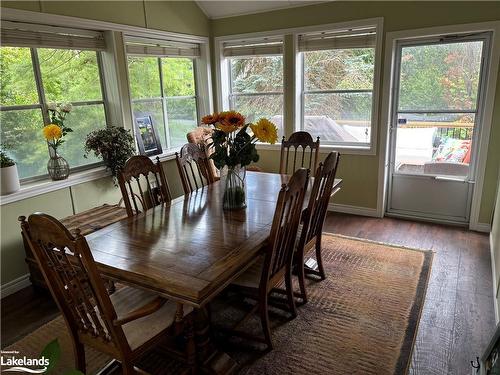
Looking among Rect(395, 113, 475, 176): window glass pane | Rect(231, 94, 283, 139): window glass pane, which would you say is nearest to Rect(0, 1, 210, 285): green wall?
Rect(231, 94, 283, 139): window glass pane

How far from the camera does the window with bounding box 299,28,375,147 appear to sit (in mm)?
3989

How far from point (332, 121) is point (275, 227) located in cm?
285

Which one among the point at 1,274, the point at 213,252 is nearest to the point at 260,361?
the point at 213,252

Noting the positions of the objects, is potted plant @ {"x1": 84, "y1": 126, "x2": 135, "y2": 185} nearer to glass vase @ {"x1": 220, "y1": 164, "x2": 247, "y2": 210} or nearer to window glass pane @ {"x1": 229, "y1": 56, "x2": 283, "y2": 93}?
glass vase @ {"x1": 220, "y1": 164, "x2": 247, "y2": 210}

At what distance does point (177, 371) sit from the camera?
2033mm

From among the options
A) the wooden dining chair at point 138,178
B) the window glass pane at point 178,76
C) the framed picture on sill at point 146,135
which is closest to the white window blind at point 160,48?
the window glass pane at point 178,76

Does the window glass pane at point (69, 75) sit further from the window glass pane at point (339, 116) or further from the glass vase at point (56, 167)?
the window glass pane at point (339, 116)

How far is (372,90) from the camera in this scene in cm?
397

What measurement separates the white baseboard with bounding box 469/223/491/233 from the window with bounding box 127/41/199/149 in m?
3.52

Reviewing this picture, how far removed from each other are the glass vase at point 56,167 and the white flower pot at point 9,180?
1.07 ft

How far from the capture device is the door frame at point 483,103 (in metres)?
3.32

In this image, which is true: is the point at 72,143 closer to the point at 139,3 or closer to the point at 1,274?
the point at 1,274

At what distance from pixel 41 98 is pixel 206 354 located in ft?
8.28

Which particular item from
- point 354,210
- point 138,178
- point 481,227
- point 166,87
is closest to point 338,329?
point 138,178
